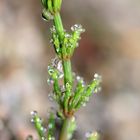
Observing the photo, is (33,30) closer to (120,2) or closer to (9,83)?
(9,83)

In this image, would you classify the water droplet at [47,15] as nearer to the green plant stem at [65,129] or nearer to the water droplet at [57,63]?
the water droplet at [57,63]

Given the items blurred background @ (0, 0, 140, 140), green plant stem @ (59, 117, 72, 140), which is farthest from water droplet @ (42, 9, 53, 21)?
blurred background @ (0, 0, 140, 140)

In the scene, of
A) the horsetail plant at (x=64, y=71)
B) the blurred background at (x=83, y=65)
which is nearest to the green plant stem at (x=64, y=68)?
the horsetail plant at (x=64, y=71)

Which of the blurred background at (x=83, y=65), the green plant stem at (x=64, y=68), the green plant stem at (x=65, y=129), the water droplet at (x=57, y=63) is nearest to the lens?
the green plant stem at (x=64, y=68)

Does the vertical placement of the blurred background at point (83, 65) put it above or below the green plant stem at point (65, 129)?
above

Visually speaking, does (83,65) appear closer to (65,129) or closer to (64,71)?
(65,129)

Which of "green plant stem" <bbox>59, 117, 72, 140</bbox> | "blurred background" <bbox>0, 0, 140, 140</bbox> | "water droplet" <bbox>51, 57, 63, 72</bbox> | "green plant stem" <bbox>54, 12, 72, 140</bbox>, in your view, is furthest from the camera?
"blurred background" <bbox>0, 0, 140, 140</bbox>

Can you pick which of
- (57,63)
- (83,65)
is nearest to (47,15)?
(57,63)

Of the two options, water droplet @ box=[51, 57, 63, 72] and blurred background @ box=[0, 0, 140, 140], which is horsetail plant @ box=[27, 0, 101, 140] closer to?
water droplet @ box=[51, 57, 63, 72]

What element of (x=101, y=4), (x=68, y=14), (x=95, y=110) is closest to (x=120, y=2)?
(x=101, y=4)

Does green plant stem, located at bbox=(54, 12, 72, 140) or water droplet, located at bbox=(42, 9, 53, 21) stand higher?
water droplet, located at bbox=(42, 9, 53, 21)
